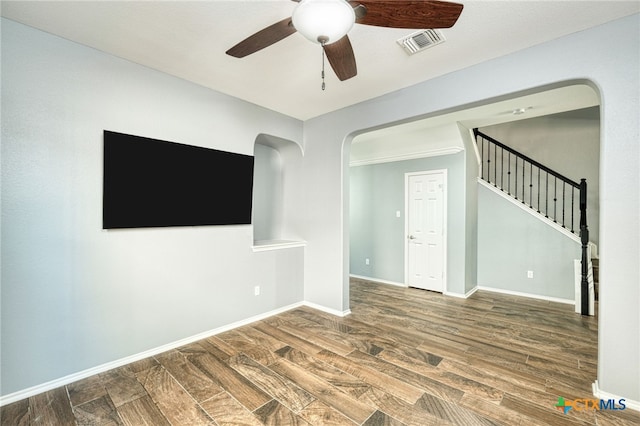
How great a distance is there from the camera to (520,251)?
15.7ft

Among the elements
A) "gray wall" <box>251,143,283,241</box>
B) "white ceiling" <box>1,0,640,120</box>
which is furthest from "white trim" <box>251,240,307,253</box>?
"white ceiling" <box>1,0,640,120</box>

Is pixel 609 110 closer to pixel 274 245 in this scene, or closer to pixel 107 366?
pixel 274 245

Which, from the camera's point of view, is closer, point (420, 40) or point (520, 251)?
point (420, 40)

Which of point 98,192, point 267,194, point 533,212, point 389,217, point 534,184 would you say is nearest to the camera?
point 98,192

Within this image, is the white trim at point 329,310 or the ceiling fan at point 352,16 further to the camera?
the white trim at point 329,310

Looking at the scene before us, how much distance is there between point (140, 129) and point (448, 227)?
4664 millimetres

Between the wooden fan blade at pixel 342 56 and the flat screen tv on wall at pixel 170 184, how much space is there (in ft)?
5.92

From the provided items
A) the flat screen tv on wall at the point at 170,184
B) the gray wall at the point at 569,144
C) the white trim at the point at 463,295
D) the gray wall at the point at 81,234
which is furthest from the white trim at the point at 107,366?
the gray wall at the point at 569,144

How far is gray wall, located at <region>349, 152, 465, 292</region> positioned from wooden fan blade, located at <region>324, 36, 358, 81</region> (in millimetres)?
3404

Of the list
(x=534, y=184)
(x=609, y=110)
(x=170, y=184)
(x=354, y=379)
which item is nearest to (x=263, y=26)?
(x=170, y=184)

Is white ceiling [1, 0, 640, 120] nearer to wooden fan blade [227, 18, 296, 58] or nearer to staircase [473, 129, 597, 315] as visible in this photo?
wooden fan blade [227, 18, 296, 58]

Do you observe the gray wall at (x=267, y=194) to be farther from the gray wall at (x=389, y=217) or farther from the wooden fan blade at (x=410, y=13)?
the wooden fan blade at (x=410, y=13)

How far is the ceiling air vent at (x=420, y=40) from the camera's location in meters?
2.20

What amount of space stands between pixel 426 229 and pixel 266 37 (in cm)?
432
